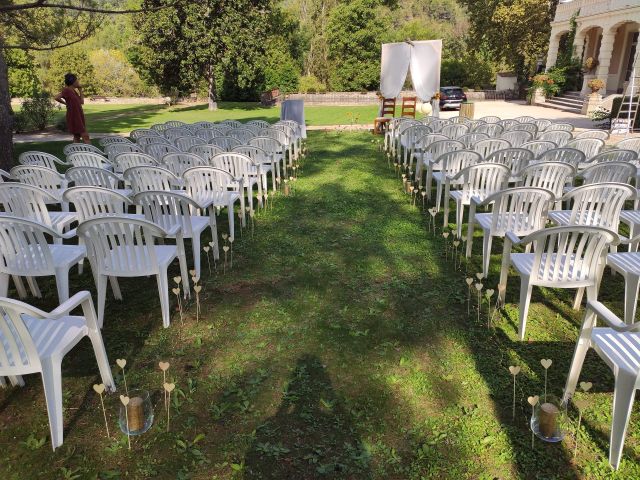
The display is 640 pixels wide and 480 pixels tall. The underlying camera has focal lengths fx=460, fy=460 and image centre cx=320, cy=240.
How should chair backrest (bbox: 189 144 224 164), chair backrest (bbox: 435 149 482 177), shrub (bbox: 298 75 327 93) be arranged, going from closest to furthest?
chair backrest (bbox: 435 149 482 177)
chair backrest (bbox: 189 144 224 164)
shrub (bbox: 298 75 327 93)

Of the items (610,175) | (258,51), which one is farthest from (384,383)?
(258,51)

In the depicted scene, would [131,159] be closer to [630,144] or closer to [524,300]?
[524,300]

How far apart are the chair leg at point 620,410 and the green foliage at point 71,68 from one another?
→ 4526 cm

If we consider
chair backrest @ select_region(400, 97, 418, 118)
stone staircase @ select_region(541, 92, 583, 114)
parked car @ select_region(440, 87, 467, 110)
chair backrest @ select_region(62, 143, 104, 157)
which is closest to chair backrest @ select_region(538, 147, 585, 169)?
chair backrest @ select_region(62, 143, 104, 157)

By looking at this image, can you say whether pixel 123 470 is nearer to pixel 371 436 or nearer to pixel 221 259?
pixel 371 436

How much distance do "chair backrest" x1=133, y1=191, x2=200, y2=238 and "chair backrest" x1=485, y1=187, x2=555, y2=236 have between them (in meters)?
2.73

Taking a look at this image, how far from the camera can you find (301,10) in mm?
44906

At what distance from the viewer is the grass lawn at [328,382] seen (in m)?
2.46

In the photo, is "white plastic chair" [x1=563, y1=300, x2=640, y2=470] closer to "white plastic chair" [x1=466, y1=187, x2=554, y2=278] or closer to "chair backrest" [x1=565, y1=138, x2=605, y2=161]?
"white plastic chair" [x1=466, y1=187, x2=554, y2=278]

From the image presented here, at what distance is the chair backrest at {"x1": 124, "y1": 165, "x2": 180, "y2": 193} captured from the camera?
488cm

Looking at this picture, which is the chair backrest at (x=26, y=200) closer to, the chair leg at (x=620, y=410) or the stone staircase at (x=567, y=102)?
the chair leg at (x=620, y=410)

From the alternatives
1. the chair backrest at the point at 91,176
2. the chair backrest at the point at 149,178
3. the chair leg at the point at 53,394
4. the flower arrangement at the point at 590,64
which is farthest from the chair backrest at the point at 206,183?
the flower arrangement at the point at 590,64

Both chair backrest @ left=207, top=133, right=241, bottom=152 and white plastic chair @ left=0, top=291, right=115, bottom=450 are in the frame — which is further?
chair backrest @ left=207, top=133, right=241, bottom=152

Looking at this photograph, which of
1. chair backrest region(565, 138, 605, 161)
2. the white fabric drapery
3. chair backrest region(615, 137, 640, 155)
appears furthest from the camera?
the white fabric drapery
